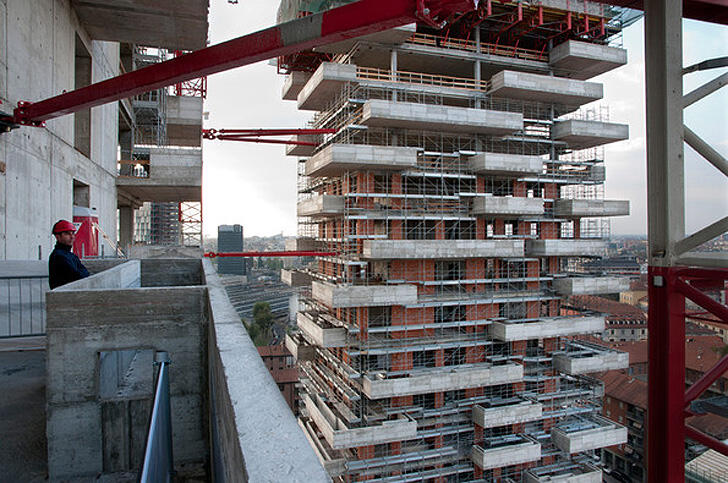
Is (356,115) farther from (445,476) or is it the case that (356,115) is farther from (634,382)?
(634,382)

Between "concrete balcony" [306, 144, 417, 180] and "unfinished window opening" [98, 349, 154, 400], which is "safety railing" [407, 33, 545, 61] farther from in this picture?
"unfinished window opening" [98, 349, 154, 400]

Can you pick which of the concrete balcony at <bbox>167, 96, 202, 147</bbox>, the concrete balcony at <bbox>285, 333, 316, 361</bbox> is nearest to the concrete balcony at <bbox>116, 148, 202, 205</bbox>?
the concrete balcony at <bbox>167, 96, 202, 147</bbox>

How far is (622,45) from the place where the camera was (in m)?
25.5

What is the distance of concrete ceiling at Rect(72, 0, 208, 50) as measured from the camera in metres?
13.7

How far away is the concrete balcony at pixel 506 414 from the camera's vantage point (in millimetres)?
20266

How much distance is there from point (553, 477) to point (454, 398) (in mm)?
5907

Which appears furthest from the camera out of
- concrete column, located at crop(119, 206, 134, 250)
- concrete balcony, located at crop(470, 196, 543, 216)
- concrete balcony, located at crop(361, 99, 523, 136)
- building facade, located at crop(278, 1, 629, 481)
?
concrete column, located at crop(119, 206, 134, 250)

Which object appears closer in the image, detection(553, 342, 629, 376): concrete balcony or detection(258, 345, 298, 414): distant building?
detection(553, 342, 629, 376): concrete balcony

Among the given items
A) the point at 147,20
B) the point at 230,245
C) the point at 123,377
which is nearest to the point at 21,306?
the point at 123,377

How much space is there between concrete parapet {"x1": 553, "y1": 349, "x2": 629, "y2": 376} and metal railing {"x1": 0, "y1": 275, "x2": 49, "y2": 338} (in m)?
22.9

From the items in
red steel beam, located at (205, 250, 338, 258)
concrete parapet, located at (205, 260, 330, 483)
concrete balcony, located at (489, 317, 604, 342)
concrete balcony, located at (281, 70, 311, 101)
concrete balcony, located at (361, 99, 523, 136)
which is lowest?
concrete balcony, located at (489, 317, 604, 342)

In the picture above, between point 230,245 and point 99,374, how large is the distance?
10391 centimetres

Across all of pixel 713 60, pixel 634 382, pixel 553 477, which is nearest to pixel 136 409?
pixel 713 60

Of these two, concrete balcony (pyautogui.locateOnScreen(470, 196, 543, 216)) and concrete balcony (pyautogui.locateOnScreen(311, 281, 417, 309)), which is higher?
concrete balcony (pyautogui.locateOnScreen(470, 196, 543, 216))
